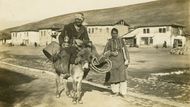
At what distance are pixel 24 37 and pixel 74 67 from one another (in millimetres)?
491

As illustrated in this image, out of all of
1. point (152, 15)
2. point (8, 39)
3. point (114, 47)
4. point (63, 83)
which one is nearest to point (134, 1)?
point (152, 15)

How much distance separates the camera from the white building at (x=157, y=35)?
10.3 feet

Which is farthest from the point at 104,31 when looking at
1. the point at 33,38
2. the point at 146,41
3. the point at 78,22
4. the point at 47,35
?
the point at 33,38

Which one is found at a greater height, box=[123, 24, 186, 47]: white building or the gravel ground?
box=[123, 24, 186, 47]: white building

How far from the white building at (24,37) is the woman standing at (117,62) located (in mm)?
572

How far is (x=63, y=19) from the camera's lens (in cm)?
332

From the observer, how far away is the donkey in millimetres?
3219

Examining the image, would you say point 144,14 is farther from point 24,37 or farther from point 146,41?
point 24,37

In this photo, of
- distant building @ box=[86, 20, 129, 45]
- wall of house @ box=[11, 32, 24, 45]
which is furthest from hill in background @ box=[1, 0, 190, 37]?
wall of house @ box=[11, 32, 24, 45]

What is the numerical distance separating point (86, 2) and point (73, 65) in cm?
49

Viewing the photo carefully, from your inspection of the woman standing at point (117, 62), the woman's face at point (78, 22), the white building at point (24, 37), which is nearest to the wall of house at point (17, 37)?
the white building at point (24, 37)

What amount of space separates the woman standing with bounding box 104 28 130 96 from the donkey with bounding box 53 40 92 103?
0.52 ft

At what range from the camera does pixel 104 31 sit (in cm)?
323

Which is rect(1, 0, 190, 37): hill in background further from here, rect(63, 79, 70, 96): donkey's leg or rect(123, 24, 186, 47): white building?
rect(63, 79, 70, 96): donkey's leg
